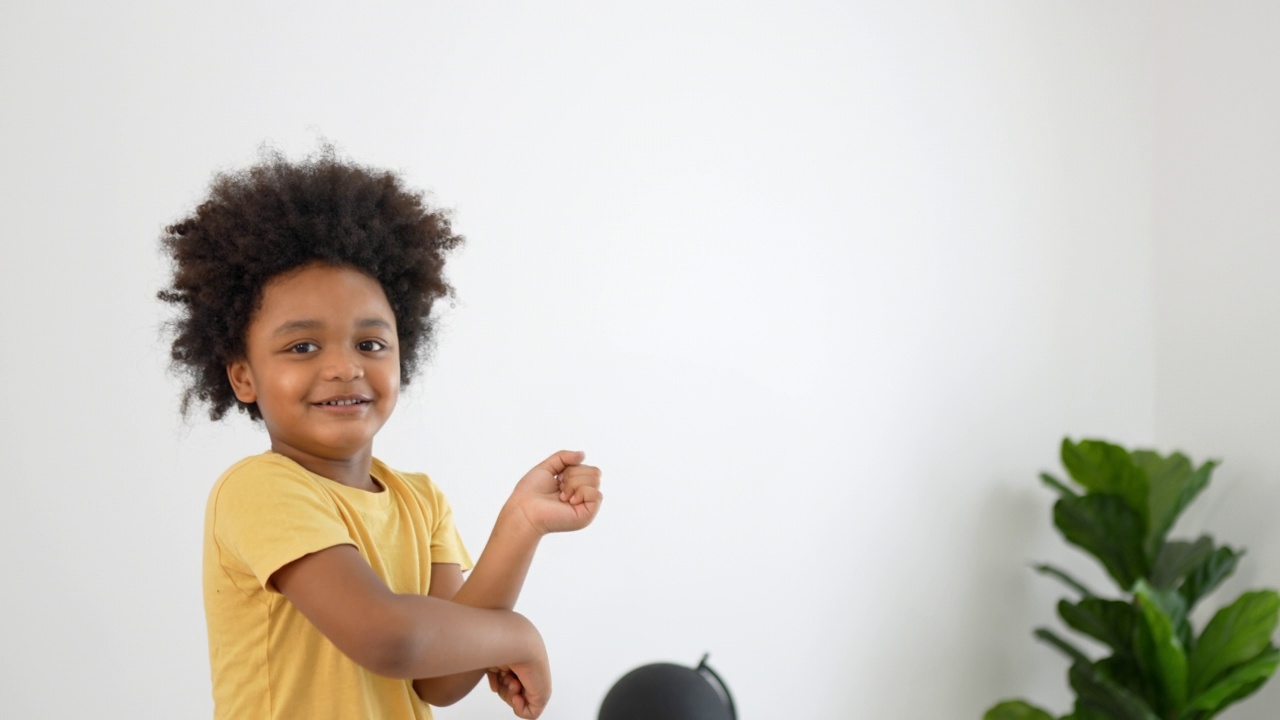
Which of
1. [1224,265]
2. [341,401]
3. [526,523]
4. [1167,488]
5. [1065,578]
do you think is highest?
[1224,265]

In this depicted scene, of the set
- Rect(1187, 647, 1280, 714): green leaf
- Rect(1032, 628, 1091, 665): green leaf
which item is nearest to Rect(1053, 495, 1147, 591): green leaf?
Rect(1032, 628, 1091, 665): green leaf

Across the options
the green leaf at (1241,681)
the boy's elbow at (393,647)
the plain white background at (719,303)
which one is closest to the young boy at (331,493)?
the boy's elbow at (393,647)

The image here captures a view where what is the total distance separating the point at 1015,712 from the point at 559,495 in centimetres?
242

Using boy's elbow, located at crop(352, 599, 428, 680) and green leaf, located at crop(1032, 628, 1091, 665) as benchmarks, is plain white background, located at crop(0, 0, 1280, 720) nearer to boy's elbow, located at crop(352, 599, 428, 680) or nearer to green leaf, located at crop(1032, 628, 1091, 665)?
green leaf, located at crop(1032, 628, 1091, 665)

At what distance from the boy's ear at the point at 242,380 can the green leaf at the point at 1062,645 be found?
2.72m

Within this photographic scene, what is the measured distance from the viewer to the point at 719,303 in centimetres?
296

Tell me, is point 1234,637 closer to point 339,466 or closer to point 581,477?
point 581,477

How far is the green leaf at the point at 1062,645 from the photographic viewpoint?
10.9ft

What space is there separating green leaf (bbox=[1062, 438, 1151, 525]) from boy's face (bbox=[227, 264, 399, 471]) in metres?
2.53

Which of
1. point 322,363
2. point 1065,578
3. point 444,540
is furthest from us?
point 1065,578

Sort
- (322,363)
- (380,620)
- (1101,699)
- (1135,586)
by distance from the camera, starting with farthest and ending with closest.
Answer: (1101,699) < (1135,586) < (322,363) < (380,620)

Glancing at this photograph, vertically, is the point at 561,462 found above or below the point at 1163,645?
above

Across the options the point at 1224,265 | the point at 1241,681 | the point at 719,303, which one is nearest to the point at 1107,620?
the point at 1241,681

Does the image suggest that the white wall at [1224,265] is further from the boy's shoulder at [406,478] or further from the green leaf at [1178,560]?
the boy's shoulder at [406,478]
